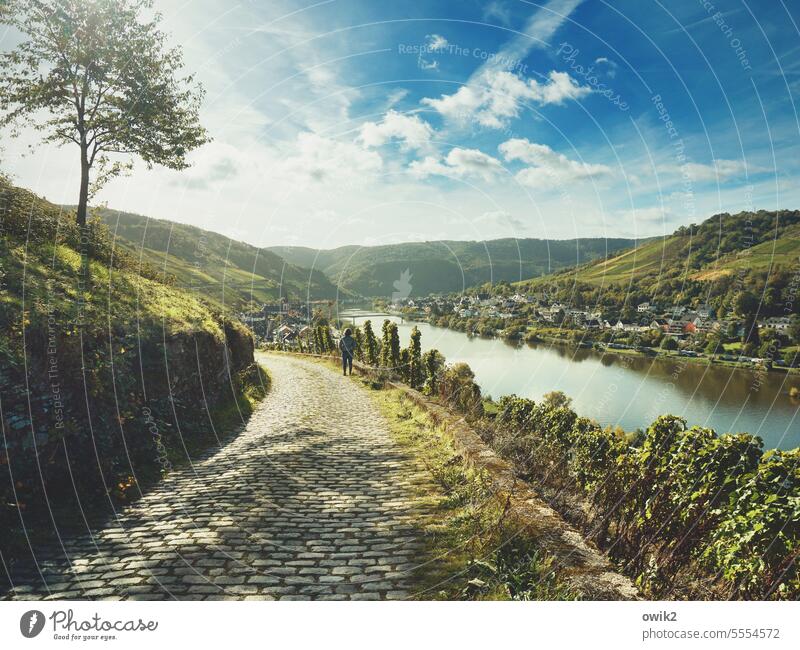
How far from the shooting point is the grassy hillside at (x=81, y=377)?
4.81 m

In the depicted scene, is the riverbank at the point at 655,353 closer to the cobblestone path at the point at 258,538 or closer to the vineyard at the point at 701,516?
the vineyard at the point at 701,516

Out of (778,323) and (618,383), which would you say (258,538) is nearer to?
(778,323)

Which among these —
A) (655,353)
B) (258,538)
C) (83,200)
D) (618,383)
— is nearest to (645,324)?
(655,353)

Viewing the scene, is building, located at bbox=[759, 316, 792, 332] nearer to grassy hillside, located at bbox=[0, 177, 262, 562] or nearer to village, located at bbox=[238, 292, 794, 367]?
village, located at bbox=[238, 292, 794, 367]

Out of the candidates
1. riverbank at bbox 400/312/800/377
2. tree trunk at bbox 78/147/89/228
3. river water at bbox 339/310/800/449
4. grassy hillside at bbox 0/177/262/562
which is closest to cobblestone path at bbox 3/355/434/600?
grassy hillside at bbox 0/177/262/562

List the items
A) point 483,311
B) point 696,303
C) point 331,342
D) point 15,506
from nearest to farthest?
point 15,506, point 696,303, point 483,311, point 331,342

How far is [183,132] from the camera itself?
8.74 meters

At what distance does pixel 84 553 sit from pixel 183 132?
26.4ft

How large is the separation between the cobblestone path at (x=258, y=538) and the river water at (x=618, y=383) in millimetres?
24588

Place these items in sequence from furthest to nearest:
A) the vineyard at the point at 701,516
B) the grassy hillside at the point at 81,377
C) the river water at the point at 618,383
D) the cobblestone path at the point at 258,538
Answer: the river water at the point at 618,383 < the grassy hillside at the point at 81,377 < the cobblestone path at the point at 258,538 < the vineyard at the point at 701,516

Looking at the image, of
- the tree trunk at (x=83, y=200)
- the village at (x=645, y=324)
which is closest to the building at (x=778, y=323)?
the village at (x=645, y=324)

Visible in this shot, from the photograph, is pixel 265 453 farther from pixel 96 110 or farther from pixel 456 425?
pixel 96 110

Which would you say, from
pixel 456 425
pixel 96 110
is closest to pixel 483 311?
pixel 456 425

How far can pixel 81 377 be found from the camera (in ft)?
20.0
